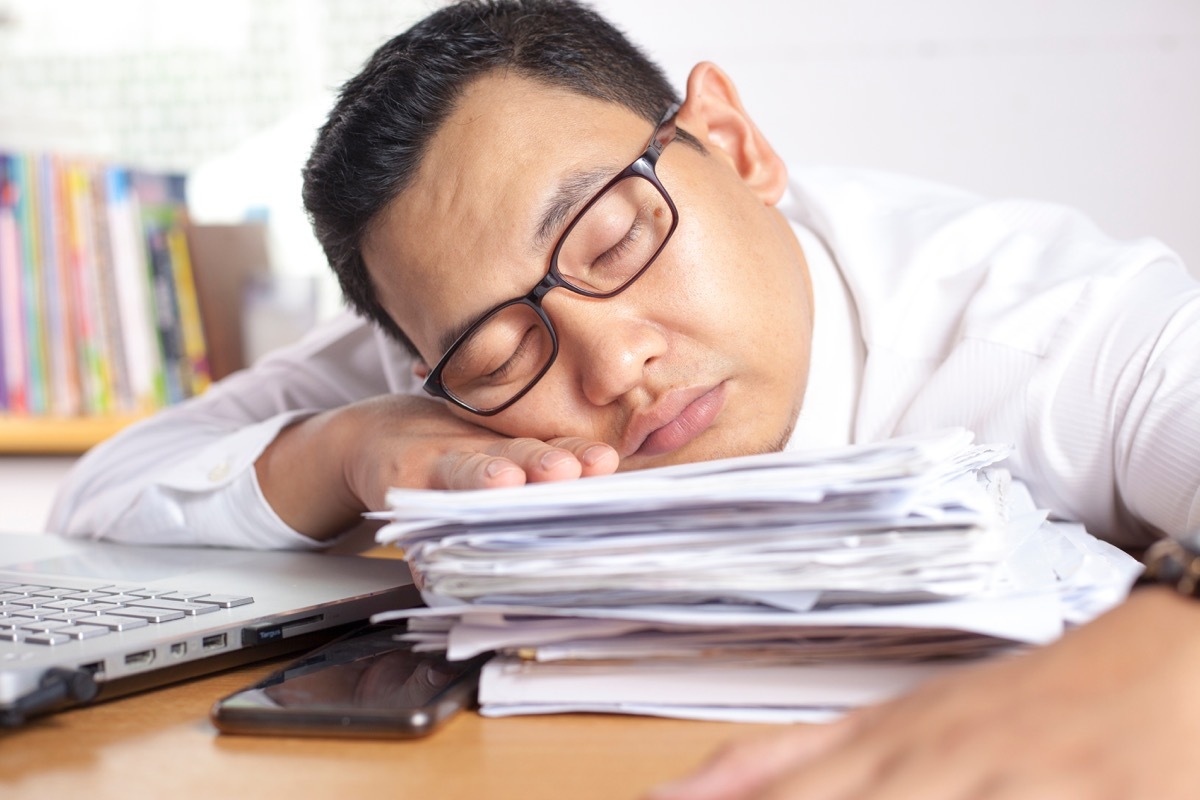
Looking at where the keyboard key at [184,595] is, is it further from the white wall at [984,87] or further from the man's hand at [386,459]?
the white wall at [984,87]

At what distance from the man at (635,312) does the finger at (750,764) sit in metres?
0.30

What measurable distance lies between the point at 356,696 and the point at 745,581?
0.68ft

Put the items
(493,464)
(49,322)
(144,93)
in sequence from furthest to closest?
(144,93), (49,322), (493,464)

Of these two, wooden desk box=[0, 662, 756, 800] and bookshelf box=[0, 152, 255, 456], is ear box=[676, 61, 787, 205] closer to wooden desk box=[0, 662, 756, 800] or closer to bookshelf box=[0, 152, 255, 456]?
wooden desk box=[0, 662, 756, 800]

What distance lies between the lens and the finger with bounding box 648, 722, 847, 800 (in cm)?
39

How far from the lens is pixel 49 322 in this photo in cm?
200

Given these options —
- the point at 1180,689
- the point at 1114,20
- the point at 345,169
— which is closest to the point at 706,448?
the point at 345,169

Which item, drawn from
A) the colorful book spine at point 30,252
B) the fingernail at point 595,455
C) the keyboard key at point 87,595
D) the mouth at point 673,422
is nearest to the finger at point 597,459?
the fingernail at point 595,455

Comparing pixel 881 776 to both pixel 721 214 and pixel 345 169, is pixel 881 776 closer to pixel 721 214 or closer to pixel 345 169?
pixel 721 214

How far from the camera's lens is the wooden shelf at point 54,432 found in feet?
6.40

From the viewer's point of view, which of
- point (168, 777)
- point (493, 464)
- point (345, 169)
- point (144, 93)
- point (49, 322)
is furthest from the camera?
point (144, 93)

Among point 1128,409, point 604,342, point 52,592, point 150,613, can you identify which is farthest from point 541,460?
point 1128,409

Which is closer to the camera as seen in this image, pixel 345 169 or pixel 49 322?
pixel 345 169

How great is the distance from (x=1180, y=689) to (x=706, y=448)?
515 millimetres
